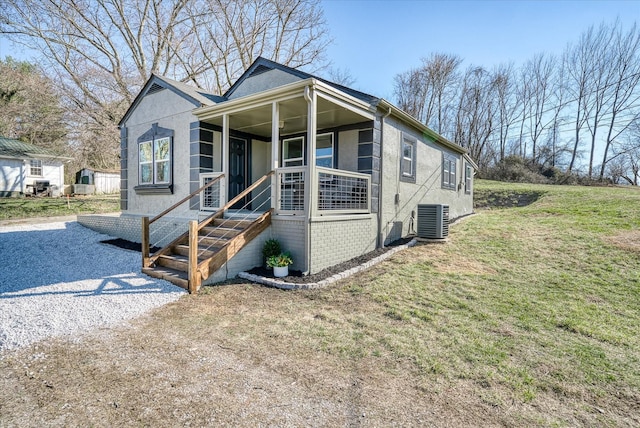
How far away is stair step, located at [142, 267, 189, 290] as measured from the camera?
5402mm

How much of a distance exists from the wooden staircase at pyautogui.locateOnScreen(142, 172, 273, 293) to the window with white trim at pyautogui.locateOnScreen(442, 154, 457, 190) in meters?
8.15

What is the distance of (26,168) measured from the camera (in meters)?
20.4

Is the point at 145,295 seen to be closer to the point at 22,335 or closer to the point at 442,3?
the point at 22,335

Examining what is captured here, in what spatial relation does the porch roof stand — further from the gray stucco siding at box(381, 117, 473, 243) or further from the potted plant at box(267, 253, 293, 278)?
the potted plant at box(267, 253, 293, 278)

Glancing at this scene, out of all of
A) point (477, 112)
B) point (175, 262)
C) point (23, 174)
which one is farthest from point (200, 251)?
point (477, 112)

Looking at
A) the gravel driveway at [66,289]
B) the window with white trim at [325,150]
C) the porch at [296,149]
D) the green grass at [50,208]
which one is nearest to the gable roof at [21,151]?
the green grass at [50,208]

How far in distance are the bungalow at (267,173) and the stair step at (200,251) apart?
36 millimetres

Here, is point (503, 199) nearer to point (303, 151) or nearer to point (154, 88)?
point (303, 151)

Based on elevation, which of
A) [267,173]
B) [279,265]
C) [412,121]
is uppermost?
[412,121]

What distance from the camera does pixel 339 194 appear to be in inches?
275

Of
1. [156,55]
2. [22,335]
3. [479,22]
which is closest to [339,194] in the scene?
[22,335]

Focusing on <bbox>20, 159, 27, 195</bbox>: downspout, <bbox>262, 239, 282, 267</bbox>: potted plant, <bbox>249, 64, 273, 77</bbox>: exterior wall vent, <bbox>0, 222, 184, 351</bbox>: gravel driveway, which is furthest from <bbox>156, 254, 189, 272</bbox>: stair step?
<bbox>20, 159, 27, 195</bbox>: downspout

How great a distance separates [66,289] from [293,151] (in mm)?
6203

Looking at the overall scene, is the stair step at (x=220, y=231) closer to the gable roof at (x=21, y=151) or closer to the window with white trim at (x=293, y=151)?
the window with white trim at (x=293, y=151)
